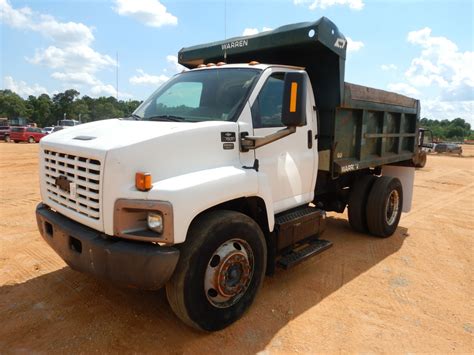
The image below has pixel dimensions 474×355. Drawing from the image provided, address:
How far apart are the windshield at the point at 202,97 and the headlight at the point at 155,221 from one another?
1.16 metres

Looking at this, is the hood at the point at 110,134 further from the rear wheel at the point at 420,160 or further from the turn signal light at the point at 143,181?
the rear wheel at the point at 420,160

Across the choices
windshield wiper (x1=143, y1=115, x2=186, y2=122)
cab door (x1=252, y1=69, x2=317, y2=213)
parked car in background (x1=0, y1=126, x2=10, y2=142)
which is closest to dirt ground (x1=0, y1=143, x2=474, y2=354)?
cab door (x1=252, y1=69, x2=317, y2=213)

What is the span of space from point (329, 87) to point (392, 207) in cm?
283

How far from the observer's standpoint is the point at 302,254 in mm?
4238

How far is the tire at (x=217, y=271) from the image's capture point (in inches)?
117

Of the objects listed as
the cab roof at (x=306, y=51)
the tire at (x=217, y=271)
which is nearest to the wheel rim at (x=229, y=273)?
the tire at (x=217, y=271)

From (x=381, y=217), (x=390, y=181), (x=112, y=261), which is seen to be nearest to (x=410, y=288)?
(x=381, y=217)

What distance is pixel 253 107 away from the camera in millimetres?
3672

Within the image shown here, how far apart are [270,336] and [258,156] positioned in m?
1.68

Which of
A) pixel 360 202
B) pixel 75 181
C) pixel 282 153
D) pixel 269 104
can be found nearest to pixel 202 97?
pixel 269 104

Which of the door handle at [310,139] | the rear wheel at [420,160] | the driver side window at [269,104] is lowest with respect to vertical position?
the rear wheel at [420,160]

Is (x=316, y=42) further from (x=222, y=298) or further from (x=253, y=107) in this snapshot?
(x=222, y=298)

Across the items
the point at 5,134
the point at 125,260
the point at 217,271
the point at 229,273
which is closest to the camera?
the point at 125,260

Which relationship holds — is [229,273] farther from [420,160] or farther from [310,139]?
[420,160]
